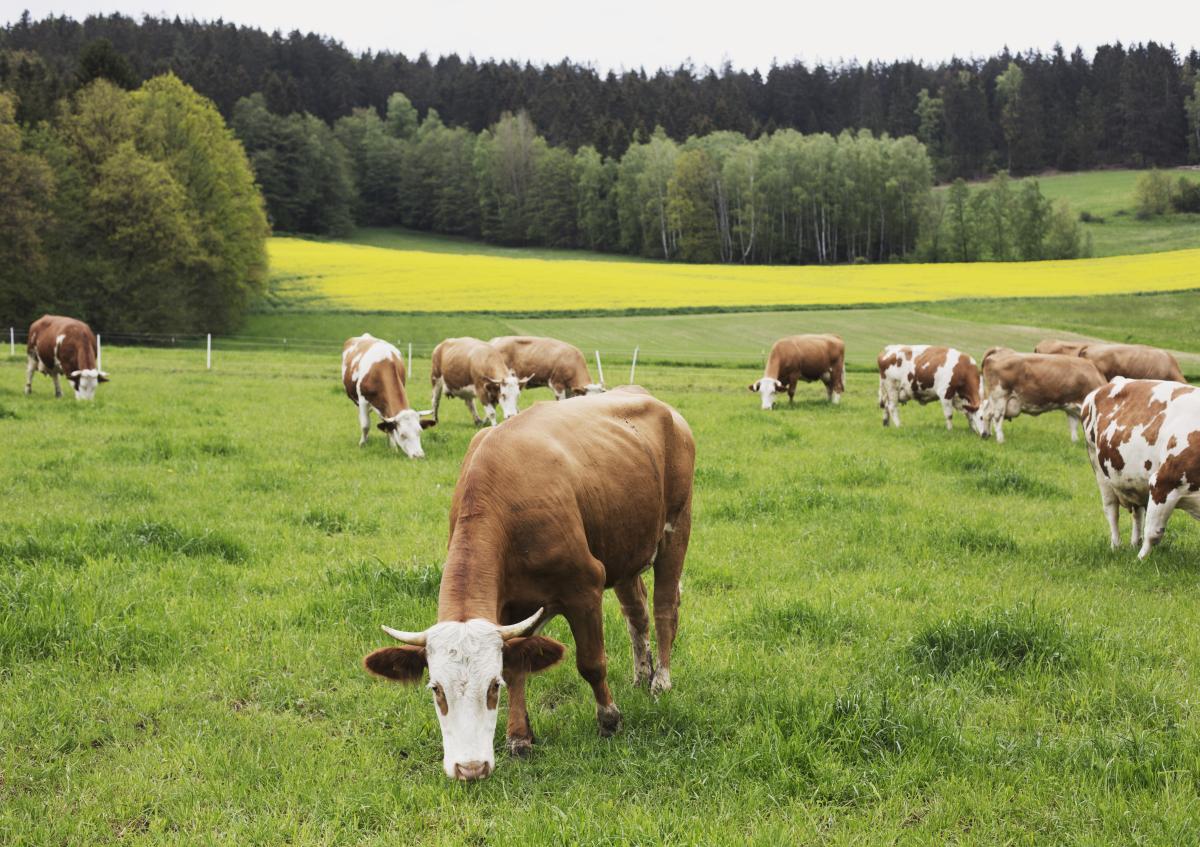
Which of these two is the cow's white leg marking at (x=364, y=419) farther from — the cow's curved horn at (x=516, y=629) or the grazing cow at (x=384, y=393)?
the cow's curved horn at (x=516, y=629)

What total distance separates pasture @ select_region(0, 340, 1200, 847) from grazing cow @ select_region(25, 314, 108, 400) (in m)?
9.99

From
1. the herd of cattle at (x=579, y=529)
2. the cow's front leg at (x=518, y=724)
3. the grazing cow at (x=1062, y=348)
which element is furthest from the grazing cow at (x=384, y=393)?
the grazing cow at (x=1062, y=348)

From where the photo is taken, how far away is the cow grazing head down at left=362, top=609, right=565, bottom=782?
4297 millimetres

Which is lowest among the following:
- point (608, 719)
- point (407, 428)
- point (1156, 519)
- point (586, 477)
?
point (608, 719)

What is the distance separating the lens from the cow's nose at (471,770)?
14.3 ft

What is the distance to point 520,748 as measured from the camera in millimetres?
4949

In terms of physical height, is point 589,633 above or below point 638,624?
above

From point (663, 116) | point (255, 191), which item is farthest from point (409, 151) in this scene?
point (255, 191)

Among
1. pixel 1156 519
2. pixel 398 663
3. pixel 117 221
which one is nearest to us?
pixel 398 663

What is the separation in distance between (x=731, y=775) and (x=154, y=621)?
4.24m

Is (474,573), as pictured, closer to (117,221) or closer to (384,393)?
(384,393)

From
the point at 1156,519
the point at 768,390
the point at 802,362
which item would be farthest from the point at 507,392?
the point at 1156,519

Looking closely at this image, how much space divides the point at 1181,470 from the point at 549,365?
14.5 m

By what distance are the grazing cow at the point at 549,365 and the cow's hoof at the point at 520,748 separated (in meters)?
16.0
